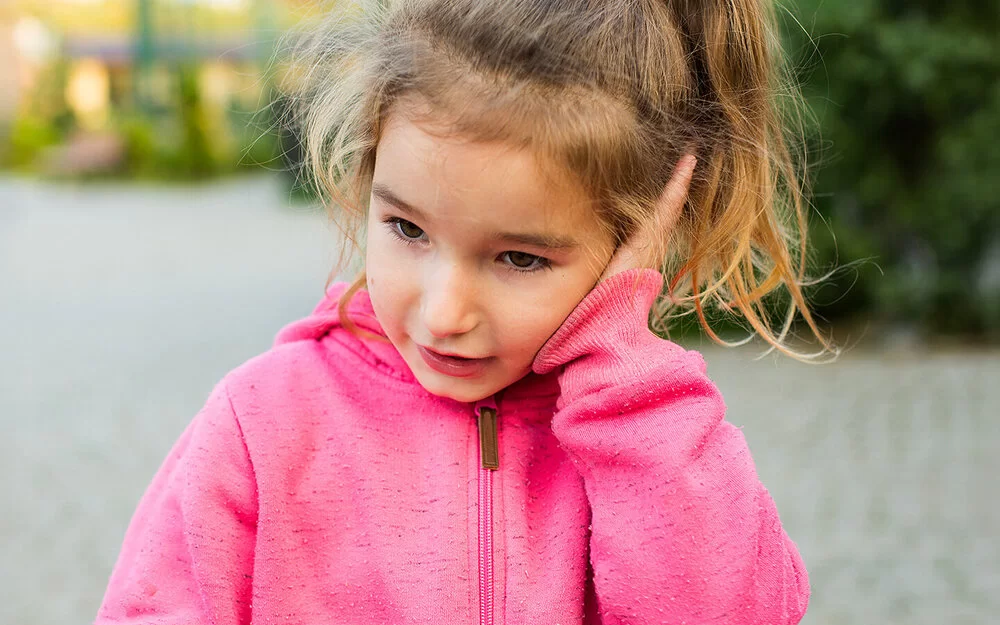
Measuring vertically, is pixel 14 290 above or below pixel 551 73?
below

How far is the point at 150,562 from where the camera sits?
1.46 metres

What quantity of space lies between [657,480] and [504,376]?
0.79 feet

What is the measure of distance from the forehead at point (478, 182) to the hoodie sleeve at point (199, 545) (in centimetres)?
42

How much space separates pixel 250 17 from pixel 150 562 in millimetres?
20383

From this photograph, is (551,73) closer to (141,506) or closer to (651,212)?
(651,212)

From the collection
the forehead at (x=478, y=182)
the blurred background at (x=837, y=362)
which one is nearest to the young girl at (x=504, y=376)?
the forehead at (x=478, y=182)

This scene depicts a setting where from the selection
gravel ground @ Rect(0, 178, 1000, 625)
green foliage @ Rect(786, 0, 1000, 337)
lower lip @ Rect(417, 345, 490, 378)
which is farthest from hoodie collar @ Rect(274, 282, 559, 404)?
green foliage @ Rect(786, 0, 1000, 337)

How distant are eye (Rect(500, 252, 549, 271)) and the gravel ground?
55 centimetres

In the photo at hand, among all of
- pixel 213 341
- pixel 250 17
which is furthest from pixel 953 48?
pixel 250 17

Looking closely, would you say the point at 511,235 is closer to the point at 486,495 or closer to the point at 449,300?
the point at 449,300

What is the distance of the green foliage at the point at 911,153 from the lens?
6.12m

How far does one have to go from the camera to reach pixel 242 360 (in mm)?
6727

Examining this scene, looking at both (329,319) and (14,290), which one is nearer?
(329,319)

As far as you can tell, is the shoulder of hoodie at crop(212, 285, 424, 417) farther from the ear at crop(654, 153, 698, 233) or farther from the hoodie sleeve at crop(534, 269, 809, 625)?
the ear at crop(654, 153, 698, 233)
